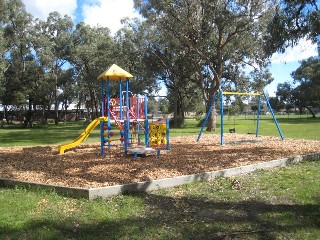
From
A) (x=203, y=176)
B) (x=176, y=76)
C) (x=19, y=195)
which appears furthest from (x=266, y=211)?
(x=176, y=76)

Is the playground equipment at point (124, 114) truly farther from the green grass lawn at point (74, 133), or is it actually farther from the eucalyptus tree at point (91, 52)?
the eucalyptus tree at point (91, 52)

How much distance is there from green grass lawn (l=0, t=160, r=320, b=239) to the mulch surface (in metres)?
0.92

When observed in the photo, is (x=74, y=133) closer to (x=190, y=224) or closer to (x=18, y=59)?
(x=18, y=59)

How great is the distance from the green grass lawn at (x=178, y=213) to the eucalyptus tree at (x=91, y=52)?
30.6 meters

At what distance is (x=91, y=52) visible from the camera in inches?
1582

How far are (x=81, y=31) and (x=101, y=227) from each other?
4367 cm

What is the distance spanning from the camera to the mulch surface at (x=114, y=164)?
7.63 m

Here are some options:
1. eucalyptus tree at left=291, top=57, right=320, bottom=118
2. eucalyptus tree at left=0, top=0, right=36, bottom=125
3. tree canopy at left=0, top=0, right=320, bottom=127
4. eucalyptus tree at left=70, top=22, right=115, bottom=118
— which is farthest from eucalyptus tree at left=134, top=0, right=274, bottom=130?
eucalyptus tree at left=291, top=57, right=320, bottom=118

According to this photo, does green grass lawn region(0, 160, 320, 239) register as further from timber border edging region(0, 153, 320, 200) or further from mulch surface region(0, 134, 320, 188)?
mulch surface region(0, 134, 320, 188)

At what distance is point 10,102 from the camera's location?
39031 millimetres

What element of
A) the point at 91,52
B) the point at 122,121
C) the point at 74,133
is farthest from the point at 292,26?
the point at 91,52

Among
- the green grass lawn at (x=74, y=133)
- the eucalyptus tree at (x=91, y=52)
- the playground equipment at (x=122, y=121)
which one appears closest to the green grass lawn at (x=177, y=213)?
the playground equipment at (x=122, y=121)

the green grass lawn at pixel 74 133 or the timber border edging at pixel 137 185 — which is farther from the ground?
the green grass lawn at pixel 74 133

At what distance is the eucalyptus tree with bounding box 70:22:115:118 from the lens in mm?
36750
